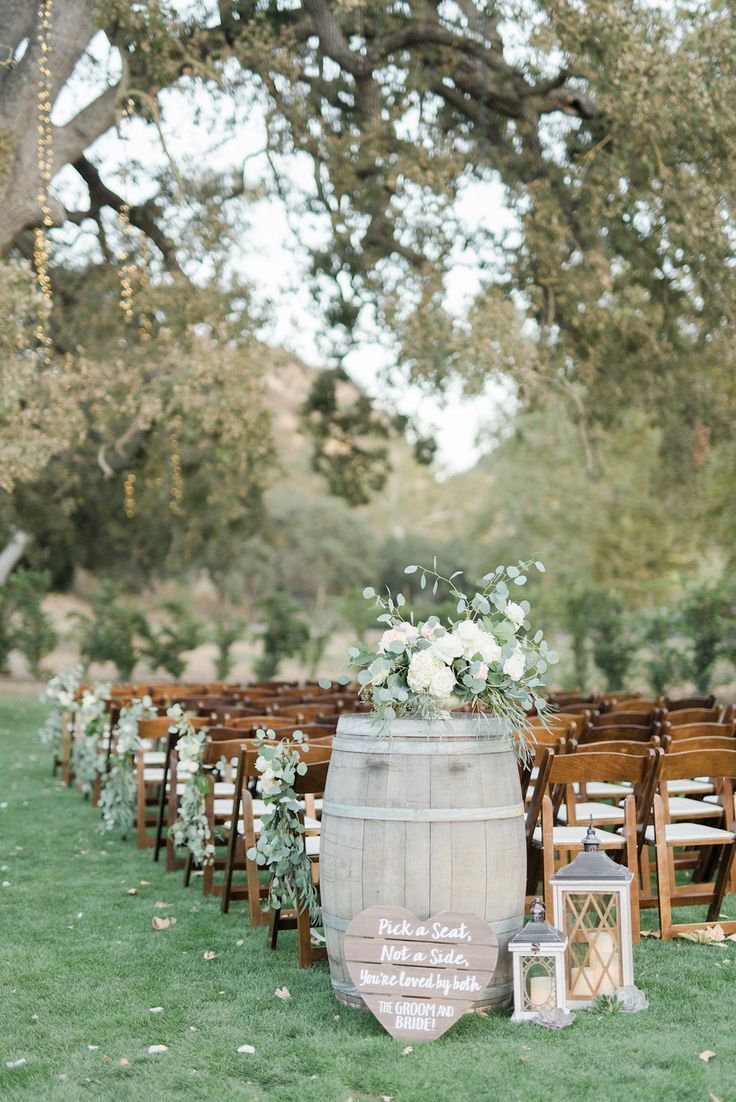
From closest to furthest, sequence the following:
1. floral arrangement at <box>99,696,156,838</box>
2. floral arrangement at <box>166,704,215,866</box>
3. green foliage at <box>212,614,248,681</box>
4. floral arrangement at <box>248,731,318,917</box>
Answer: floral arrangement at <box>248,731,318,917</box>
floral arrangement at <box>166,704,215,866</box>
floral arrangement at <box>99,696,156,838</box>
green foliage at <box>212,614,248,681</box>

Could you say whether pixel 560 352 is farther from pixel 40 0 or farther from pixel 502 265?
pixel 40 0

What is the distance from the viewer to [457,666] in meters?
4.56

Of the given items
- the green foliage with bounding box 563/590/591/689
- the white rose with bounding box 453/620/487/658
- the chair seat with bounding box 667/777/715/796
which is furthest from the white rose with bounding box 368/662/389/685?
the green foliage with bounding box 563/590/591/689

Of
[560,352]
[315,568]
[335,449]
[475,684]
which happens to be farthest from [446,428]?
[315,568]

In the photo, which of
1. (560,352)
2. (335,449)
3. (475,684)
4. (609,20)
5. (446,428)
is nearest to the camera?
(475,684)

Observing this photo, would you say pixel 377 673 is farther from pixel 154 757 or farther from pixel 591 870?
pixel 154 757

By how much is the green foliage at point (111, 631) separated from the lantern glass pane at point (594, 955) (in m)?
17.1

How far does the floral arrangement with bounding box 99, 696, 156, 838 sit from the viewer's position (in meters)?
8.37

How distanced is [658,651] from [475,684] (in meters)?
14.8

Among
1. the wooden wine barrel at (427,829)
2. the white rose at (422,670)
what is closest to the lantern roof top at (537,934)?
the wooden wine barrel at (427,829)

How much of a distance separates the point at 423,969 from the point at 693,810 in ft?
8.57

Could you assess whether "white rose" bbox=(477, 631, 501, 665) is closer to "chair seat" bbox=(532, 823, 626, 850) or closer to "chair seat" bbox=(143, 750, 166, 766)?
"chair seat" bbox=(532, 823, 626, 850)

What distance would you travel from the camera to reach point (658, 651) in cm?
1858

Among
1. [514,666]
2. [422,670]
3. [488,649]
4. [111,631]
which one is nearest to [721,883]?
[514,666]
